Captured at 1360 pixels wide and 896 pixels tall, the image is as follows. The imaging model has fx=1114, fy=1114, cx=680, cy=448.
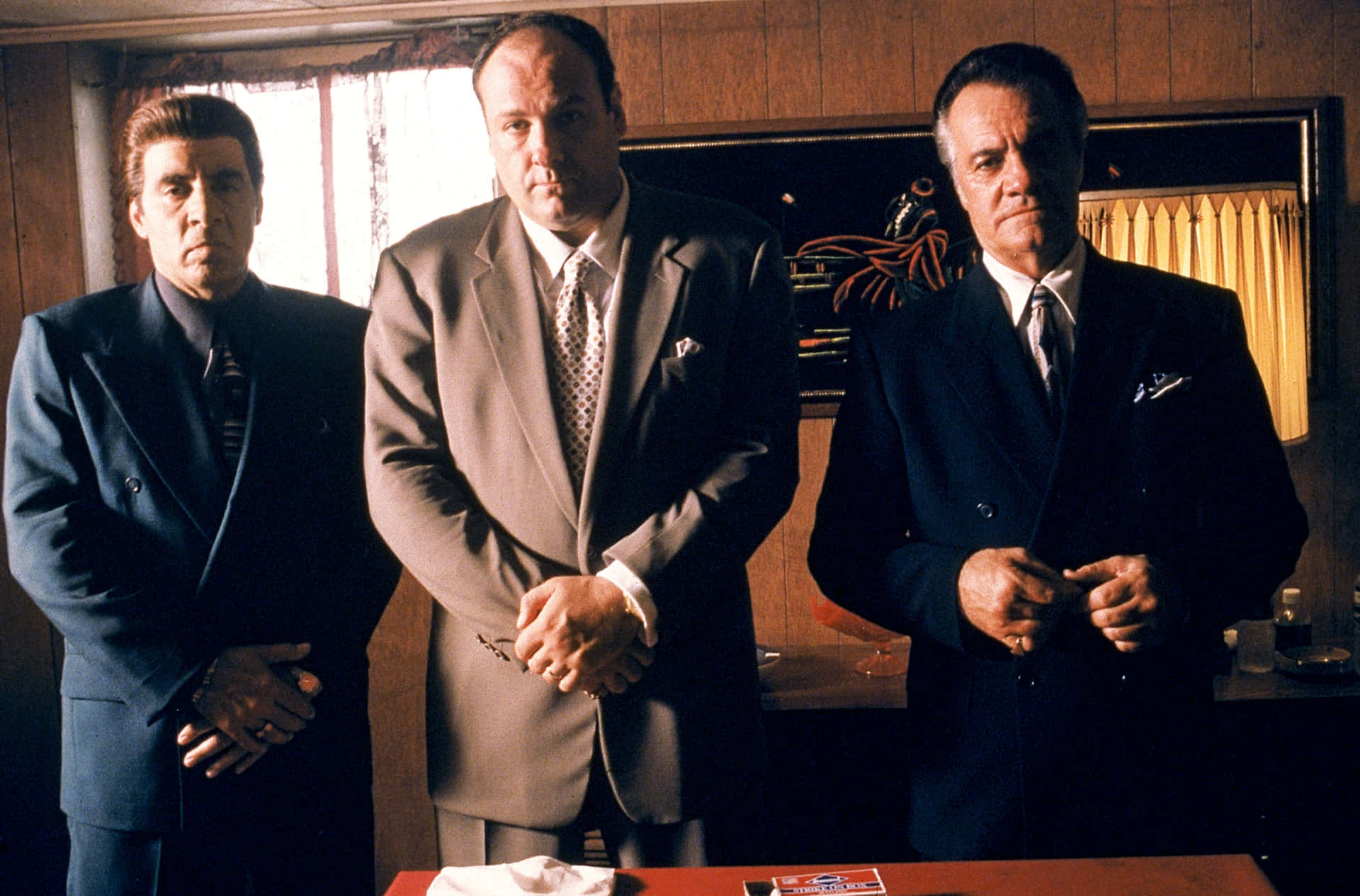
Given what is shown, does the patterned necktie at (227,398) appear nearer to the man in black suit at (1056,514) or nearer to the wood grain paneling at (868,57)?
the man in black suit at (1056,514)

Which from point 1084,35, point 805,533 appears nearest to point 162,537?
point 805,533

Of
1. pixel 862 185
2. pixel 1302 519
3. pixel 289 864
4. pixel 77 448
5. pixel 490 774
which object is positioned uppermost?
pixel 862 185

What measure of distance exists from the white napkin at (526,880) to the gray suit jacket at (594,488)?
0.28 metres

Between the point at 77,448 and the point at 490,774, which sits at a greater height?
the point at 77,448

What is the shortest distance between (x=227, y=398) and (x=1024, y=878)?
1.43 m

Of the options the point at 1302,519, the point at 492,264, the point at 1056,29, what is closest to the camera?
the point at 1302,519

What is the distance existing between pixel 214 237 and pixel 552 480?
793 millimetres

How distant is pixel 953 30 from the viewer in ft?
9.70

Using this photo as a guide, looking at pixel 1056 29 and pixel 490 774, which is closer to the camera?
pixel 490 774

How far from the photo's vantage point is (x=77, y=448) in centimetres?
183

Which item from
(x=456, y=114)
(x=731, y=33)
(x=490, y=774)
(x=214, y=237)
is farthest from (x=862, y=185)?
(x=490, y=774)

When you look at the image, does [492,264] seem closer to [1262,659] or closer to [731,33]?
[731,33]

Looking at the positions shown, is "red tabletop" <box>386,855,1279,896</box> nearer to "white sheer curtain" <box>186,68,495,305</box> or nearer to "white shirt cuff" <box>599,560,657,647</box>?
"white shirt cuff" <box>599,560,657,647</box>

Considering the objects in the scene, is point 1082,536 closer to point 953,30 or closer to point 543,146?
point 543,146
